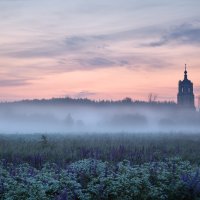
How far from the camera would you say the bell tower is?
119 meters

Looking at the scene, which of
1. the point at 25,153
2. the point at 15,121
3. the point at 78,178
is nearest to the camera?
the point at 78,178

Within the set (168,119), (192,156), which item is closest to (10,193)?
(192,156)

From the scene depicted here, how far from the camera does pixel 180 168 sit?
13.3 m

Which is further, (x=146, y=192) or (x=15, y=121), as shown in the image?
(x=15, y=121)

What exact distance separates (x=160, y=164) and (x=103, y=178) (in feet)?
10.6

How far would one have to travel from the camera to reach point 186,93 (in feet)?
392

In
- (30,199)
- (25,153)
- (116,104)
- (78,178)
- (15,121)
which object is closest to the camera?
(30,199)

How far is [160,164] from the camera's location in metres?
13.7

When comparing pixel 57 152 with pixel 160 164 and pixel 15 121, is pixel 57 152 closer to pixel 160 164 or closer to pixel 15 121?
pixel 160 164

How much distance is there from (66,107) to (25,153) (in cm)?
16810

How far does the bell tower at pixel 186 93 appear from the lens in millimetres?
118750

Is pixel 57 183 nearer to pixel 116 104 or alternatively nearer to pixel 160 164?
pixel 160 164

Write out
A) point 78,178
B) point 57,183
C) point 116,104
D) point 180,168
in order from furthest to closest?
point 116,104 < point 180,168 < point 78,178 < point 57,183

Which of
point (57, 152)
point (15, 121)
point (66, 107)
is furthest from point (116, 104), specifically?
point (57, 152)
